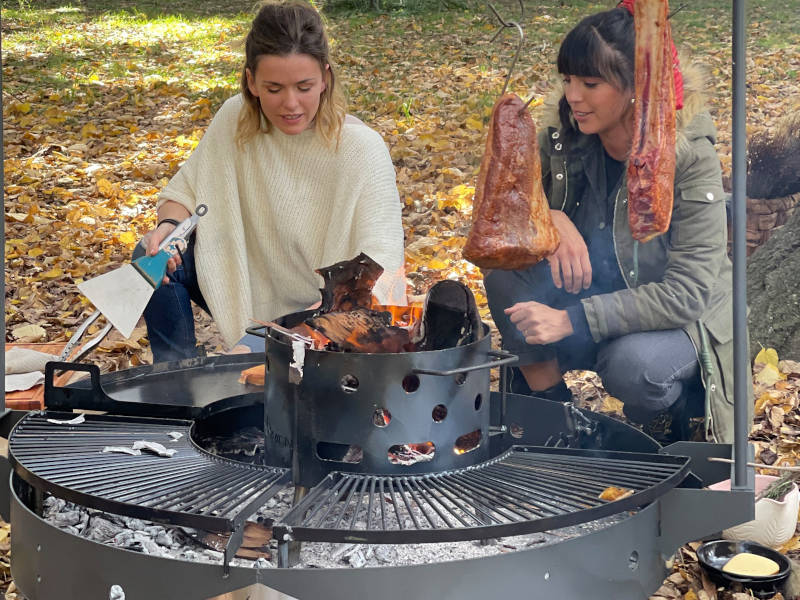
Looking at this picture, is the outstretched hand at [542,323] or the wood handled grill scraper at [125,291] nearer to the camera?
the wood handled grill scraper at [125,291]

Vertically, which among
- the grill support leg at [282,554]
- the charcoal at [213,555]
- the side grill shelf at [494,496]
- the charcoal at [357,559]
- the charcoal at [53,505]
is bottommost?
the charcoal at [357,559]

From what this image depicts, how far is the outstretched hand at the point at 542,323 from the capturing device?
2705 millimetres

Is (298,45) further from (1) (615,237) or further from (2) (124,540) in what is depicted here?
(2) (124,540)

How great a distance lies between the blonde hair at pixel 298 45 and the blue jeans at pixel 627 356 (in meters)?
0.74

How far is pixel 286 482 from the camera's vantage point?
1.91m

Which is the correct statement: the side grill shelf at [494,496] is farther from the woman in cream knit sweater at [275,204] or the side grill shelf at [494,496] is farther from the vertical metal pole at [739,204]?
the woman in cream knit sweater at [275,204]

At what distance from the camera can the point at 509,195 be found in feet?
7.51

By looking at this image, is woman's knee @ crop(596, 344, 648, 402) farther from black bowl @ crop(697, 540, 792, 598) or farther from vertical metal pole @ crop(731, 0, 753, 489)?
vertical metal pole @ crop(731, 0, 753, 489)

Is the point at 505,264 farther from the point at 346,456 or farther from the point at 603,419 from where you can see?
the point at 346,456

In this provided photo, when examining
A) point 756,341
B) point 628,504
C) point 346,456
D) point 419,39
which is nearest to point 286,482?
point 346,456

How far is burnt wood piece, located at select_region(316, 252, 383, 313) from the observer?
87.2 inches

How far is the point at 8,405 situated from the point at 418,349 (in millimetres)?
1458

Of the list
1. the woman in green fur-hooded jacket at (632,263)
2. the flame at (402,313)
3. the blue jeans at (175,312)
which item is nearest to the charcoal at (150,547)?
the flame at (402,313)

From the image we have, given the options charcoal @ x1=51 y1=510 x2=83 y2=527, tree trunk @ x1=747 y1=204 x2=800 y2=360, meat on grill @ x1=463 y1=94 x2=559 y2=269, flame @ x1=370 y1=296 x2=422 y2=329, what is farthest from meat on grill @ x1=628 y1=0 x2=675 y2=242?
tree trunk @ x1=747 y1=204 x2=800 y2=360
